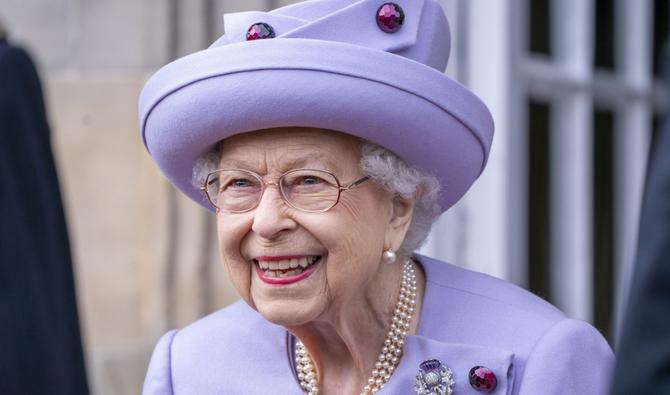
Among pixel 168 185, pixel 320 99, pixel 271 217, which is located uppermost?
pixel 320 99

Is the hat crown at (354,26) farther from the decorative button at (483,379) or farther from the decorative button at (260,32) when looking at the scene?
the decorative button at (483,379)

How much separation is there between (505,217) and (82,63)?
1.84 m

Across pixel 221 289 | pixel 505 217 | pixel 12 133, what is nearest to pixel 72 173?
pixel 221 289

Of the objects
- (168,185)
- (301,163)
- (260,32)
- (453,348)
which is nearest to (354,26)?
(260,32)

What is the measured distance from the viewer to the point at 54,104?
6.21 metres

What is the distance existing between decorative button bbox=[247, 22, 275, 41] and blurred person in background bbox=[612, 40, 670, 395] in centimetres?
137

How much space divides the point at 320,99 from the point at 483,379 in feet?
2.37

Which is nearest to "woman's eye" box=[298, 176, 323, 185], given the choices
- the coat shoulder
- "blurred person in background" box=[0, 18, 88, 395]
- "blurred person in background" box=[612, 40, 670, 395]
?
the coat shoulder

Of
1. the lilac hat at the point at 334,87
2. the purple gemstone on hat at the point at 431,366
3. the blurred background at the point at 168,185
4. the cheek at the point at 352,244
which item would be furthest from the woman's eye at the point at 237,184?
the blurred background at the point at 168,185

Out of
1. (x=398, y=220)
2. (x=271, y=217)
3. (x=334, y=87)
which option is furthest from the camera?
(x=398, y=220)

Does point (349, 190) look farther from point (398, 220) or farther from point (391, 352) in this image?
point (391, 352)

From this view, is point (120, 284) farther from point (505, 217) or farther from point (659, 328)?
point (659, 328)

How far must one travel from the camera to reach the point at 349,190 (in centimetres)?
334

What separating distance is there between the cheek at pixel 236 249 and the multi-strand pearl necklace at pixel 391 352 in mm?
285
